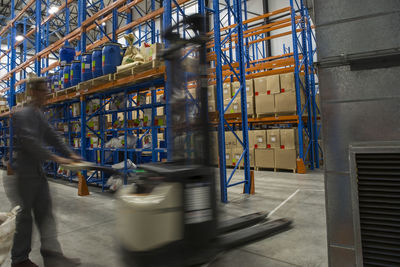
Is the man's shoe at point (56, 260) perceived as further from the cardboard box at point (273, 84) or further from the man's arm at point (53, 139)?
the cardboard box at point (273, 84)

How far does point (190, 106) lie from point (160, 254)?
3.45 feet

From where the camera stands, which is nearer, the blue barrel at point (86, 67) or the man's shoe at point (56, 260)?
the man's shoe at point (56, 260)

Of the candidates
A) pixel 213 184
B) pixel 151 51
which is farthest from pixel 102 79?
pixel 213 184

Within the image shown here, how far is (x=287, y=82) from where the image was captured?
7.77m

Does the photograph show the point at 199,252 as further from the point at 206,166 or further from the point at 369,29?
the point at 369,29

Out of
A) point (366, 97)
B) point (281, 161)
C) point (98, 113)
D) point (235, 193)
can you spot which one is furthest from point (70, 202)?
point (281, 161)

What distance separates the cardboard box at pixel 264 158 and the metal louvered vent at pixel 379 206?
21.2 feet

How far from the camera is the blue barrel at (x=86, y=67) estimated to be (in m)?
6.42

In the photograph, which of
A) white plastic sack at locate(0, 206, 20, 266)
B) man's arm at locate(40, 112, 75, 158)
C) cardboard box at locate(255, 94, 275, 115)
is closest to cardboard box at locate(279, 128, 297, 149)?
cardboard box at locate(255, 94, 275, 115)

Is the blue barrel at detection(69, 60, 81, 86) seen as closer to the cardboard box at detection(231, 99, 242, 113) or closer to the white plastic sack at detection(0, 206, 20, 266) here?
the cardboard box at detection(231, 99, 242, 113)

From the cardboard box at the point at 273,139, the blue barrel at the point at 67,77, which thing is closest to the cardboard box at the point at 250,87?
the cardboard box at the point at 273,139

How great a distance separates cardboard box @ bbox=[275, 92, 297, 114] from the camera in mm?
7633

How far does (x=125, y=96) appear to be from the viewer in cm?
573

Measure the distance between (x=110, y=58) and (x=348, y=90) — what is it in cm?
512
